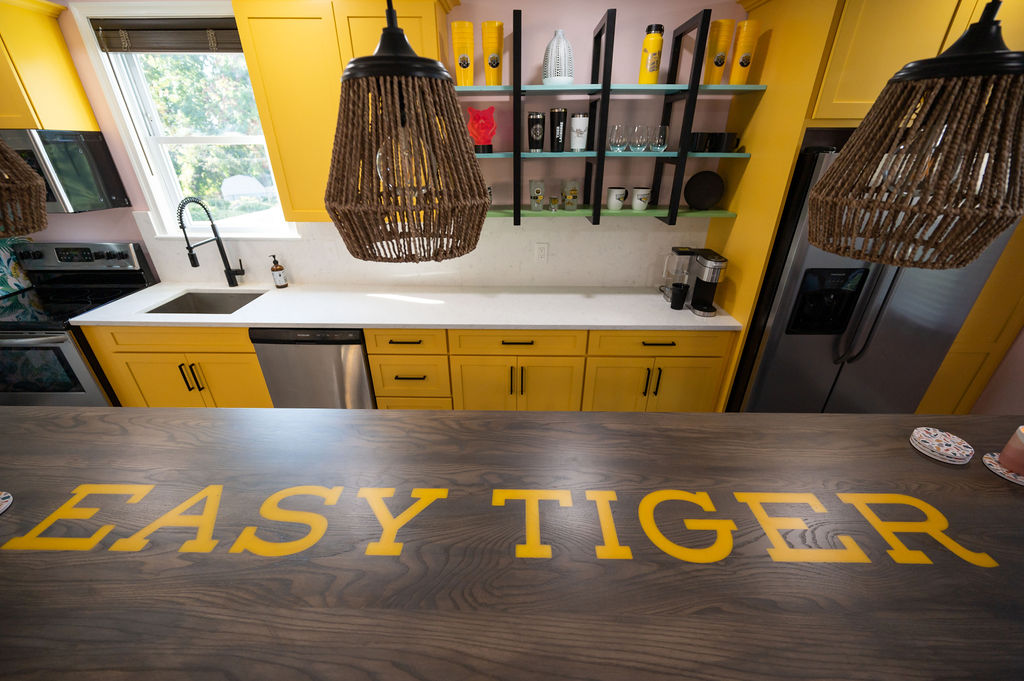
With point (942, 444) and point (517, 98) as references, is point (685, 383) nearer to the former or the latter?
point (942, 444)

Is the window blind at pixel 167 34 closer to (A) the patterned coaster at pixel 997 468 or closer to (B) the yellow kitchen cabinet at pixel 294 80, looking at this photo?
(B) the yellow kitchen cabinet at pixel 294 80

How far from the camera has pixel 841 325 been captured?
1932 mm

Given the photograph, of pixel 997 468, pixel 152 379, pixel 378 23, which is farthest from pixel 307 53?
pixel 997 468

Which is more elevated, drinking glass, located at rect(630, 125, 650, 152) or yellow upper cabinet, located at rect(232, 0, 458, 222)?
yellow upper cabinet, located at rect(232, 0, 458, 222)

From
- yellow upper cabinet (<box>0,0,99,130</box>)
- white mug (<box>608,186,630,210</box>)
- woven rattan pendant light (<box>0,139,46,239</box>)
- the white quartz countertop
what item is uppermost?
yellow upper cabinet (<box>0,0,99,130</box>)

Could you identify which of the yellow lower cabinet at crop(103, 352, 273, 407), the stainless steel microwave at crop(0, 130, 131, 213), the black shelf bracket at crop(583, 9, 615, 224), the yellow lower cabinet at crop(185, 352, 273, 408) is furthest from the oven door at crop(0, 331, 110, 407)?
the black shelf bracket at crop(583, 9, 615, 224)

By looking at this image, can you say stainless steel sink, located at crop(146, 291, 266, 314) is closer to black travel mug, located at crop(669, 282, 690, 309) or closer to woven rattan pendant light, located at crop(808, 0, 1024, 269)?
black travel mug, located at crop(669, 282, 690, 309)

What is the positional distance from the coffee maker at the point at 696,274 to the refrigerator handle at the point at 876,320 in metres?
0.68

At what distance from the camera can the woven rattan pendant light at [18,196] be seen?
0.60 metres

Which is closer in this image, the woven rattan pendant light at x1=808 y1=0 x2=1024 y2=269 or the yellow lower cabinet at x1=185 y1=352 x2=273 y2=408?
the woven rattan pendant light at x1=808 y1=0 x2=1024 y2=269

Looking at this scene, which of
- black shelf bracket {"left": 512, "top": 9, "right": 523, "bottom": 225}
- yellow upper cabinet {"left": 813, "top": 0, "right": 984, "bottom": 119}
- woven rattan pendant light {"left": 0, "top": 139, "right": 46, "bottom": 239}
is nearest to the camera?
woven rattan pendant light {"left": 0, "top": 139, "right": 46, "bottom": 239}

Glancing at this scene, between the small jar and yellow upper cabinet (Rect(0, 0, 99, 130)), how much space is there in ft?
12.9

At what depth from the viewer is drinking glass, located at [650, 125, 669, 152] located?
200 centimetres

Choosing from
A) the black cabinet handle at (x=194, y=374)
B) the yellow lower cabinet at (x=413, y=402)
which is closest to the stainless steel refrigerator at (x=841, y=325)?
the yellow lower cabinet at (x=413, y=402)
